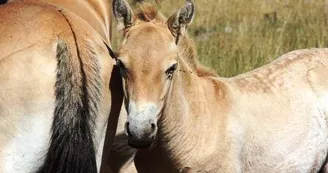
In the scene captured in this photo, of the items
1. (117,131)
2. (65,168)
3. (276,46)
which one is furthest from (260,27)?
(65,168)

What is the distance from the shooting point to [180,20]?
5.25 meters

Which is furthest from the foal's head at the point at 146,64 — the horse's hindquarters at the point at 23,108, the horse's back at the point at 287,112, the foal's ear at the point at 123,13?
the horse's back at the point at 287,112

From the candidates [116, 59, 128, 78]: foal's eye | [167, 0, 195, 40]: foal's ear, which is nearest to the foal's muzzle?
[116, 59, 128, 78]: foal's eye

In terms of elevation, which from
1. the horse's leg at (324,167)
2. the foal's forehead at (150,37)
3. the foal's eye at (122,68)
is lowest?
the horse's leg at (324,167)

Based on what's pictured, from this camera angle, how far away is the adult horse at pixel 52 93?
452 centimetres

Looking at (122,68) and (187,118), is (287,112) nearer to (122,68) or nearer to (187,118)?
(187,118)

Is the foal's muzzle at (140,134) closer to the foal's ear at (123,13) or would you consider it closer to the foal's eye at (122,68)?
the foal's eye at (122,68)

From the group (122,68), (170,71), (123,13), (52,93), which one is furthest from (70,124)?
(123,13)

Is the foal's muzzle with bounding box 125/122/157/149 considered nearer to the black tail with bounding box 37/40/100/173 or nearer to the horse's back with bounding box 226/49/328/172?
the black tail with bounding box 37/40/100/173

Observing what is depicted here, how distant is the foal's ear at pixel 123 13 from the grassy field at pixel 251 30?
13.6 feet

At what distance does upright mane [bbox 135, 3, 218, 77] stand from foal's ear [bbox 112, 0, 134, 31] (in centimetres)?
15

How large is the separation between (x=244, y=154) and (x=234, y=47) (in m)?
4.55

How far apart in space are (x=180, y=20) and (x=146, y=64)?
17.3 inches

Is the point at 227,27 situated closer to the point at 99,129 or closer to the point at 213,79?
the point at 213,79
